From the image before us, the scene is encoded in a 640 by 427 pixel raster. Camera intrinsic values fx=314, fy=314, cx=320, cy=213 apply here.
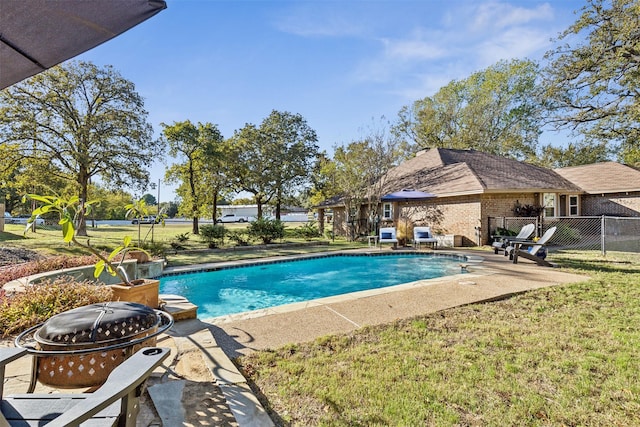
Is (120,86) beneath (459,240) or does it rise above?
above

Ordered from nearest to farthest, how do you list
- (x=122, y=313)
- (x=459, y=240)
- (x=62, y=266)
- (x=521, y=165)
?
(x=122, y=313) < (x=62, y=266) < (x=459, y=240) < (x=521, y=165)

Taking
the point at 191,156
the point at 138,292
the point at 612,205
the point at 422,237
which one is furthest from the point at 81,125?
the point at 612,205

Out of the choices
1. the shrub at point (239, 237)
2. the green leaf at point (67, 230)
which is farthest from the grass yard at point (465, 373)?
the shrub at point (239, 237)

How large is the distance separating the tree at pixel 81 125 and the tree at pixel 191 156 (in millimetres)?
2861

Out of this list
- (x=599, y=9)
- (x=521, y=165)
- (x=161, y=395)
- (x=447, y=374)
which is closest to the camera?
(x=161, y=395)

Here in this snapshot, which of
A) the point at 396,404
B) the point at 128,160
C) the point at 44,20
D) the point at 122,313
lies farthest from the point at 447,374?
the point at 128,160

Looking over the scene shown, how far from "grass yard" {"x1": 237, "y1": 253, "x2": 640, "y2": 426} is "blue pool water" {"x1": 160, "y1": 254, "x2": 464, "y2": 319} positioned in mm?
4270

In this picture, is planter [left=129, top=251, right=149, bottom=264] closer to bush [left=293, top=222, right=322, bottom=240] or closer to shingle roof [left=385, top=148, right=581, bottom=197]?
bush [left=293, top=222, right=322, bottom=240]

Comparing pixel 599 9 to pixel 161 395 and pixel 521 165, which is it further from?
pixel 161 395

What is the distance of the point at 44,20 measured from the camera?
1929 mm

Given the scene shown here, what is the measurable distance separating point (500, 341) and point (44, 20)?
5.09m

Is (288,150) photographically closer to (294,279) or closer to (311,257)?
(311,257)

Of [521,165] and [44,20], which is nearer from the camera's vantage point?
[44,20]

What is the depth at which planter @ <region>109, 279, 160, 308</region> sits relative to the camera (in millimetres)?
3688
